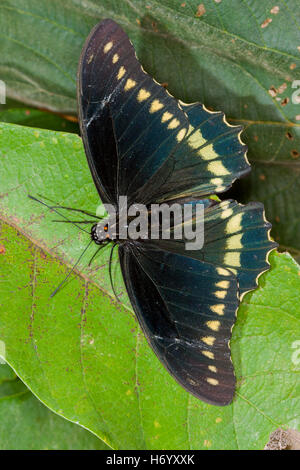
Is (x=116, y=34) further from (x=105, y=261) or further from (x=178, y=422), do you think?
(x=178, y=422)

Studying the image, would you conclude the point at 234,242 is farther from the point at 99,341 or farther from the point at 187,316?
the point at 99,341

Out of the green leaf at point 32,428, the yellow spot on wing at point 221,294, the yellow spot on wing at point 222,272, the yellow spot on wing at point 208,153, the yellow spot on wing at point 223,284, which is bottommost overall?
the green leaf at point 32,428

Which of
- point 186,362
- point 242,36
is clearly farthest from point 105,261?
point 242,36

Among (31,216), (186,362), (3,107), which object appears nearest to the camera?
(186,362)

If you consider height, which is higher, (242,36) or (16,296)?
(242,36)

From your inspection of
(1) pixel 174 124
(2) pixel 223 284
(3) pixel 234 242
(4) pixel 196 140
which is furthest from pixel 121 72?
(2) pixel 223 284

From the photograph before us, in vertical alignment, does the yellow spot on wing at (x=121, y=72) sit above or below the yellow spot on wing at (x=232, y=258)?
above

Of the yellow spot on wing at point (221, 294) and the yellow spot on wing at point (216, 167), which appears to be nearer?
the yellow spot on wing at point (221, 294)

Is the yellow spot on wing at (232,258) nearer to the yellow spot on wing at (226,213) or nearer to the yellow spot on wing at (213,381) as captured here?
the yellow spot on wing at (226,213)

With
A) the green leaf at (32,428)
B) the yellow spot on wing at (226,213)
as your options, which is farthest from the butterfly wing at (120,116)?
the green leaf at (32,428)
